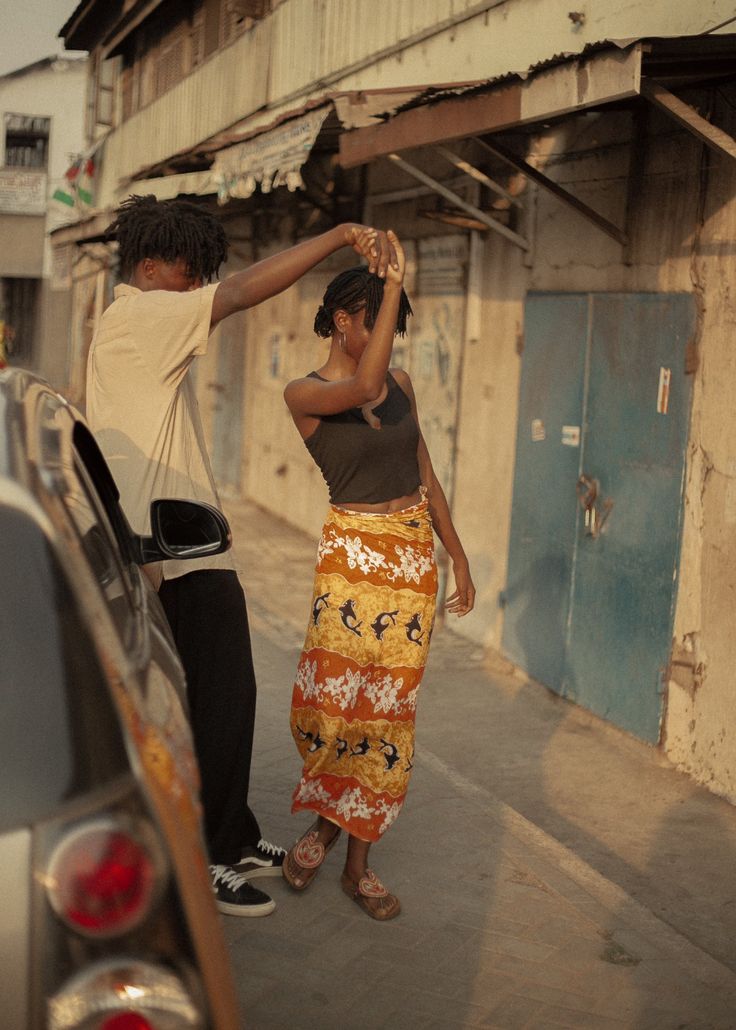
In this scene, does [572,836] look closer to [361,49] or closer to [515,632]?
[515,632]

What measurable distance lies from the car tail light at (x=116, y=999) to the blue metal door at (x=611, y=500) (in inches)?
195

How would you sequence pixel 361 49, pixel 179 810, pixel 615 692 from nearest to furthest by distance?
pixel 179 810, pixel 615 692, pixel 361 49

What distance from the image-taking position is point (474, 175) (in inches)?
308

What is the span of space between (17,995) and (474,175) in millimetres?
6727

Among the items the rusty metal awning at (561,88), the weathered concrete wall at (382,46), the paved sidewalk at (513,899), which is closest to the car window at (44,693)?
the paved sidewalk at (513,899)

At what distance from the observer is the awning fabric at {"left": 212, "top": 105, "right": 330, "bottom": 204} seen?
8094 mm

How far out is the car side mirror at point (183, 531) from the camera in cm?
340

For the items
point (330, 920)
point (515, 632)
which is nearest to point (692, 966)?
point (330, 920)

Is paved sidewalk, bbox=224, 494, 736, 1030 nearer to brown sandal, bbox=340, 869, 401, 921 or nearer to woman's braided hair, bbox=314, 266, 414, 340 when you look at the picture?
brown sandal, bbox=340, 869, 401, 921

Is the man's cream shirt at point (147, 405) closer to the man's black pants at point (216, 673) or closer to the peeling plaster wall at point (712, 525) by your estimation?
the man's black pants at point (216, 673)

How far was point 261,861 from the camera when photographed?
4.42 m

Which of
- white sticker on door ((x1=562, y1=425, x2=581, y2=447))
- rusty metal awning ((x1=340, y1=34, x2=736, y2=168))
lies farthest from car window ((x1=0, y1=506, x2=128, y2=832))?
white sticker on door ((x1=562, y1=425, x2=581, y2=447))

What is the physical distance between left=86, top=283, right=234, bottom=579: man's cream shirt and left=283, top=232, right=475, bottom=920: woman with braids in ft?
1.28

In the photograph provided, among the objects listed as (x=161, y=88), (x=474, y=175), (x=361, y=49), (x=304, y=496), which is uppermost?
(x=161, y=88)
